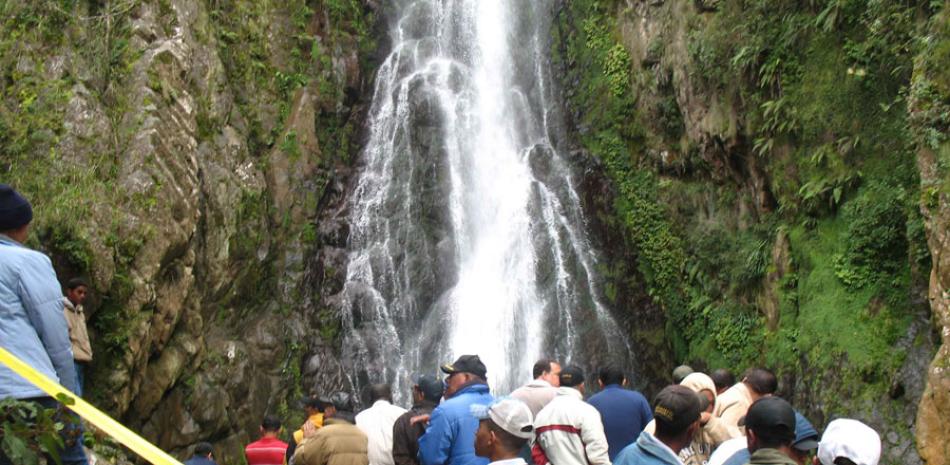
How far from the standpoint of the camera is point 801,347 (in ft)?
41.8

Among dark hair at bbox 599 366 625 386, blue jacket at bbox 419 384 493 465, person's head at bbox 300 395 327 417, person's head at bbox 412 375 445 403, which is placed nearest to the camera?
blue jacket at bbox 419 384 493 465

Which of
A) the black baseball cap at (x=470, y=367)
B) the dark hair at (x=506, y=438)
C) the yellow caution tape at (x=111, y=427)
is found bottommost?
the dark hair at (x=506, y=438)

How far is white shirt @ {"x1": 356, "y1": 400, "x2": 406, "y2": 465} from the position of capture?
7.66 meters

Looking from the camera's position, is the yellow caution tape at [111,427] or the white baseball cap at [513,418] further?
the white baseball cap at [513,418]

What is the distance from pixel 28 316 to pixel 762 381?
5326 millimetres

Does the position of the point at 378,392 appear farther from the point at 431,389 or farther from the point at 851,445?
the point at 851,445

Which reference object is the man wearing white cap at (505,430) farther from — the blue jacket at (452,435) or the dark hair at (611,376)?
the dark hair at (611,376)

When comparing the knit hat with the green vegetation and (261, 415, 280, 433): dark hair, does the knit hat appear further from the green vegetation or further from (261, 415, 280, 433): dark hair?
the green vegetation

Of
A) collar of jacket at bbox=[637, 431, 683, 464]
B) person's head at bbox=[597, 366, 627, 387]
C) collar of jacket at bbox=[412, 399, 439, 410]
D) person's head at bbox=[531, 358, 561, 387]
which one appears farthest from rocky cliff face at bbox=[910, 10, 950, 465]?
collar of jacket at bbox=[637, 431, 683, 464]

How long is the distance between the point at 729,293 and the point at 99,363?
35.5ft

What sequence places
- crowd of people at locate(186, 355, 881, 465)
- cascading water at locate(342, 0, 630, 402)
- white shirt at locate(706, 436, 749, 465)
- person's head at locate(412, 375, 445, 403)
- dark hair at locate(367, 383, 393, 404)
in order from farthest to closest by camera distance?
1. cascading water at locate(342, 0, 630, 402)
2. dark hair at locate(367, 383, 393, 404)
3. person's head at locate(412, 375, 445, 403)
4. white shirt at locate(706, 436, 749, 465)
5. crowd of people at locate(186, 355, 881, 465)

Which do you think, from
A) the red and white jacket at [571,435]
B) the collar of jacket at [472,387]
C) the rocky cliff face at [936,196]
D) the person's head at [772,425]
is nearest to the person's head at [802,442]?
the person's head at [772,425]

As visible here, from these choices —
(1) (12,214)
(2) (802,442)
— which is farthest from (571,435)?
(1) (12,214)

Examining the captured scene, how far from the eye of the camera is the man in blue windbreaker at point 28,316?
158 inches
